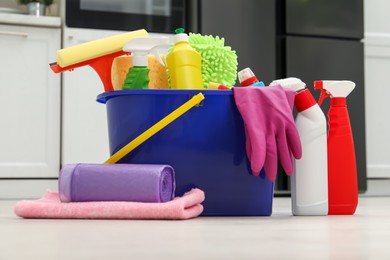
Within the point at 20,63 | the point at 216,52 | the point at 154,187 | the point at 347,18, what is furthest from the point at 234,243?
the point at 347,18

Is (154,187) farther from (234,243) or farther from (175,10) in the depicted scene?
(175,10)

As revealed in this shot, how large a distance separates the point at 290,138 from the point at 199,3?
5.80 feet

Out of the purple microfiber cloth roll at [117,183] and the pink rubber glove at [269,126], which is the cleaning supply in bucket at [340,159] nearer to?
the pink rubber glove at [269,126]

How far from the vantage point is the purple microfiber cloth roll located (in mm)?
1246

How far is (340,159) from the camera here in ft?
4.53

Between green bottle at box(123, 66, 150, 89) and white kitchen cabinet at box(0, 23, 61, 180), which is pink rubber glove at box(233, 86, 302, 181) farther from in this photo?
white kitchen cabinet at box(0, 23, 61, 180)

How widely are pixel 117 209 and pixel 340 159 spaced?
0.46 metres

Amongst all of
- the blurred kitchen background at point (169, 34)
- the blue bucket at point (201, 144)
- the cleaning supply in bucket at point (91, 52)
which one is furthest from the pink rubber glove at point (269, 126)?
the blurred kitchen background at point (169, 34)

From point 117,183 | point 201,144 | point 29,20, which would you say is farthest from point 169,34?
point 117,183

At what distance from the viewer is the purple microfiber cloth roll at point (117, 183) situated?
4.09 feet

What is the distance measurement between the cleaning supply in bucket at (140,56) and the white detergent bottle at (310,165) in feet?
0.99

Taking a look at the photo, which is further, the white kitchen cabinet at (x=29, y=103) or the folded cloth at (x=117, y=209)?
the white kitchen cabinet at (x=29, y=103)

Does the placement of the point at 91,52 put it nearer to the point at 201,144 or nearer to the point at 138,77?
the point at 138,77

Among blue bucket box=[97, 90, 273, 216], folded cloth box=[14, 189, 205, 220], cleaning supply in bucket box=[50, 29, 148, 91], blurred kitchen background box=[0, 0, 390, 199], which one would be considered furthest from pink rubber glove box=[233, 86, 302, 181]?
blurred kitchen background box=[0, 0, 390, 199]
